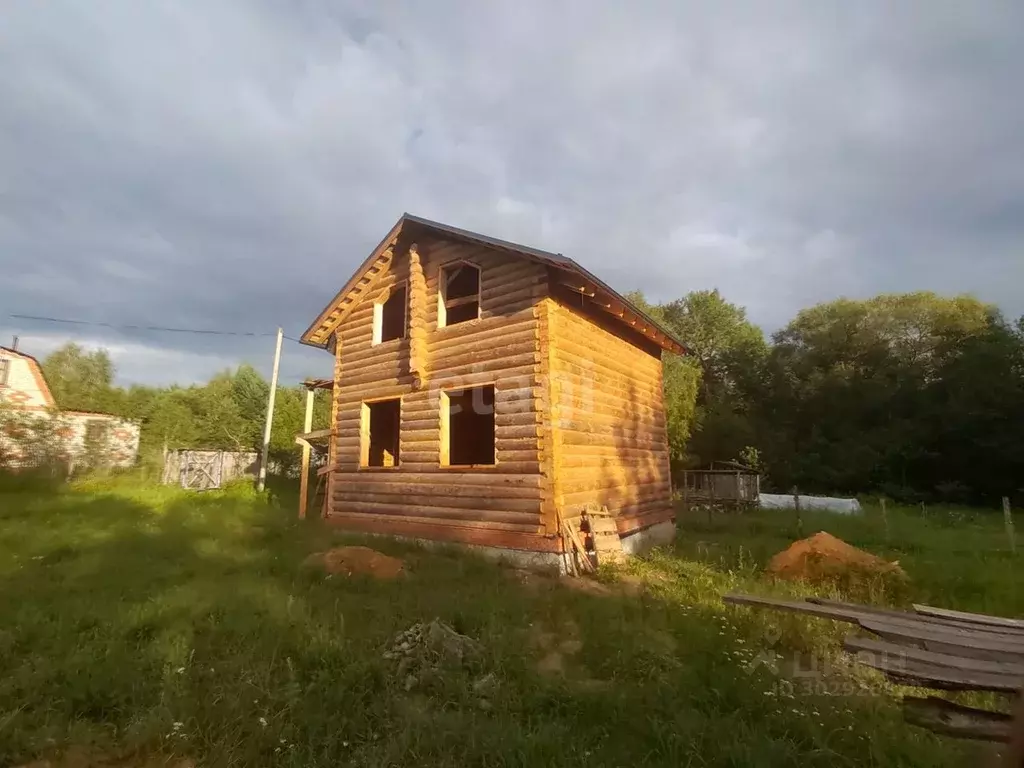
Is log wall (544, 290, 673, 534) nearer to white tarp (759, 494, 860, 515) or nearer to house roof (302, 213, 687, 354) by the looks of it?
house roof (302, 213, 687, 354)

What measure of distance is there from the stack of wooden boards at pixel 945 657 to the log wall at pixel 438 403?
7.53 m

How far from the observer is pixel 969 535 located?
1788cm

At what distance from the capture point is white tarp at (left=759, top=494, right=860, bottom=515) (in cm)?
2564

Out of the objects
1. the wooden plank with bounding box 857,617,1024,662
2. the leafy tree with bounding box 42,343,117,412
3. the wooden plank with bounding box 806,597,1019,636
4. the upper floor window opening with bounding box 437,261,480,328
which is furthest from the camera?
the leafy tree with bounding box 42,343,117,412

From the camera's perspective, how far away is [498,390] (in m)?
12.5

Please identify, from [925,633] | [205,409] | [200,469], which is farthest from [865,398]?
[205,409]

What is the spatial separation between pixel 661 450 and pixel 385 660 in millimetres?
12814

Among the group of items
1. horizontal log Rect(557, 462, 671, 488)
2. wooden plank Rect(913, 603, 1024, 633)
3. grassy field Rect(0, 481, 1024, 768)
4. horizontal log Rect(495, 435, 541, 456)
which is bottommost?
grassy field Rect(0, 481, 1024, 768)

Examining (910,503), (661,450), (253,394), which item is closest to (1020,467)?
(910,503)

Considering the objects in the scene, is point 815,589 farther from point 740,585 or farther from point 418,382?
point 418,382

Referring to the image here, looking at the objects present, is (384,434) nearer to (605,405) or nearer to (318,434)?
(318,434)

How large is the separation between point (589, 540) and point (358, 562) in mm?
4854

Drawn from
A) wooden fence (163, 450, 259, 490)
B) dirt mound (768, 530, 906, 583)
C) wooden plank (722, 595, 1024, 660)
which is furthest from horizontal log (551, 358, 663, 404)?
wooden fence (163, 450, 259, 490)

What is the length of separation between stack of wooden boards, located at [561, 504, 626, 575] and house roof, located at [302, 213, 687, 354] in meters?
5.05
